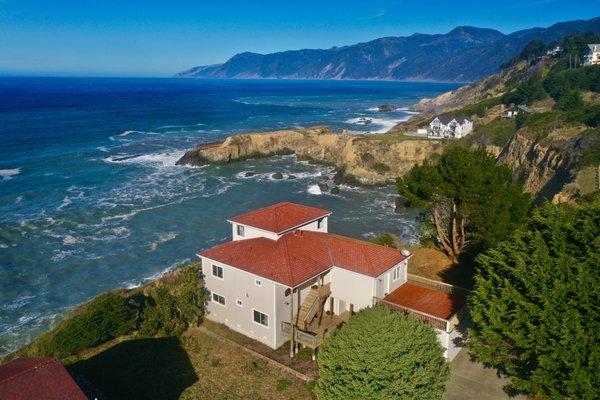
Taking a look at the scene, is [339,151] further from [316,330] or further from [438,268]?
[316,330]

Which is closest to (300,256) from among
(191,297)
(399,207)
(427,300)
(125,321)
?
(191,297)

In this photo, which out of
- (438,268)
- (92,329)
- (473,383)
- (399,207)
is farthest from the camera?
(399,207)

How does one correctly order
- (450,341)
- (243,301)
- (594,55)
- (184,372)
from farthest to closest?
(594,55) → (243,301) → (184,372) → (450,341)

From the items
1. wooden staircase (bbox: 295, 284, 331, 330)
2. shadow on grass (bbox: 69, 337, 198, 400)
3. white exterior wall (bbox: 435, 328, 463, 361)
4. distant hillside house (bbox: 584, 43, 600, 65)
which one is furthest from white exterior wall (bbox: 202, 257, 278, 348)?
distant hillside house (bbox: 584, 43, 600, 65)

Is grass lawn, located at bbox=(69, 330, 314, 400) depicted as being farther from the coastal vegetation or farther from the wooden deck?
the wooden deck

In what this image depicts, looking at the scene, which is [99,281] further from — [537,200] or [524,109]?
[524,109]

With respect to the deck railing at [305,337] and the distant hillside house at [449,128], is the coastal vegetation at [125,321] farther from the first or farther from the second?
the distant hillside house at [449,128]

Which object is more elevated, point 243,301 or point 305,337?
point 243,301
